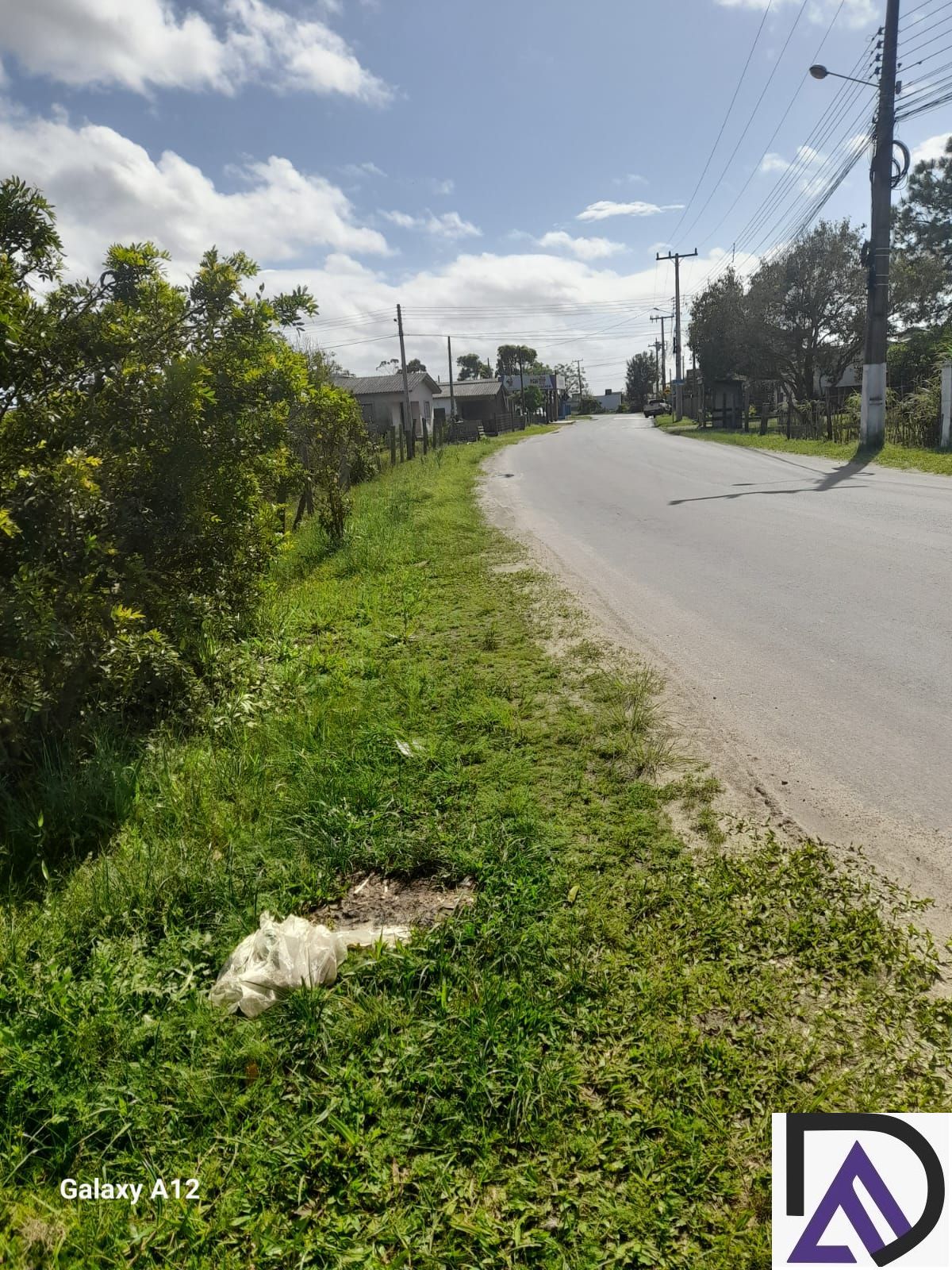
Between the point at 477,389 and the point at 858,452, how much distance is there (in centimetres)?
5270

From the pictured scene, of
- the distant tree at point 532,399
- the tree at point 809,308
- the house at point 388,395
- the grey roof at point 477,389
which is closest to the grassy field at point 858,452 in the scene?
the tree at point 809,308

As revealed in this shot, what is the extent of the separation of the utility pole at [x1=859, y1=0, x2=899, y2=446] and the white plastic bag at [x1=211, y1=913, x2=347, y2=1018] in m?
19.1

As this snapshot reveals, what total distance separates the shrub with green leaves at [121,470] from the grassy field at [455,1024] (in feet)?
2.32

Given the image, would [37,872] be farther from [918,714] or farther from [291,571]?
[291,571]

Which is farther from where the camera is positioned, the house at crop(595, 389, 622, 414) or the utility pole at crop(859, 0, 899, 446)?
the house at crop(595, 389, 622, 414)

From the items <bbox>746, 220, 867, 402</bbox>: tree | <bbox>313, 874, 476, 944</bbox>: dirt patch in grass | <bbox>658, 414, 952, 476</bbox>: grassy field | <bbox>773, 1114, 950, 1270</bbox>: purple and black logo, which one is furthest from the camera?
<bbox>746, 220, 867, 402</bbox>: tree

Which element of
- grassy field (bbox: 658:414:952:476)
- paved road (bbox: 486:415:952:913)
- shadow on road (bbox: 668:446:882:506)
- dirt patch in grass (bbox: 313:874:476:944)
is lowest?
dirt patch in grass (bbox: 313:874:476:944)

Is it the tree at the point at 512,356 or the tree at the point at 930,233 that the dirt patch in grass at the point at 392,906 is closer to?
the tree at the point at 930,233

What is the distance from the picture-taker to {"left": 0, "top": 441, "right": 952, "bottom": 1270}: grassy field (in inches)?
76.4

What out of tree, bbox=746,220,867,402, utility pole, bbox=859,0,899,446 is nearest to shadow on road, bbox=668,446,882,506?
utility pole, bbox=859,0,899,446

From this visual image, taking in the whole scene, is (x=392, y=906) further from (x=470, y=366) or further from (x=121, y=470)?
(x=470, y=366)

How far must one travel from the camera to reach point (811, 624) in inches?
224

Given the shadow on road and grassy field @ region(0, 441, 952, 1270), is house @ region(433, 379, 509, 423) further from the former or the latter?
grassy field @ region(0, 441, 952, 1270)

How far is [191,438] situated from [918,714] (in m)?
4.49
